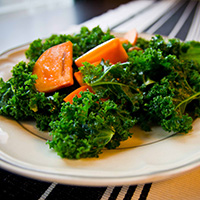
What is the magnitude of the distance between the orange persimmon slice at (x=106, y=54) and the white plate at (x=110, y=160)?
2.25 ft

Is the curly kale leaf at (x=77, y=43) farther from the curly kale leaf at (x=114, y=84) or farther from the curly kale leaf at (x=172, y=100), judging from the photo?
the curly kale leaf at (x=172, y=100)

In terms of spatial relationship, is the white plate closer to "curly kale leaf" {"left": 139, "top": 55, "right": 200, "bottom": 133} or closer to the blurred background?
"curly kale leaf" {"left": 139, "top": 55, "right": 200, "bottom": 133}

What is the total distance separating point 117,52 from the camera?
79.9 inches

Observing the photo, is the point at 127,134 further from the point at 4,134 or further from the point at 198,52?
the point at 198,52

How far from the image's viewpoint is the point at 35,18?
5.75m

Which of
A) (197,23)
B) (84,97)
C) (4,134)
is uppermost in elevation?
(84,97)

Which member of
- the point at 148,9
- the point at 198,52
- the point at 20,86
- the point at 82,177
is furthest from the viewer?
the point at 148,9

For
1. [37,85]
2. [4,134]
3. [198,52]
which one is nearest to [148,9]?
[198,52]

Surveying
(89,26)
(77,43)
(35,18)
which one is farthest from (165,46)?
(35,18)

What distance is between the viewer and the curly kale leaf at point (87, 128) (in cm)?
130

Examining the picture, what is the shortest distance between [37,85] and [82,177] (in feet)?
3.18

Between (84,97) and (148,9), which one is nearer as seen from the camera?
(84,97)

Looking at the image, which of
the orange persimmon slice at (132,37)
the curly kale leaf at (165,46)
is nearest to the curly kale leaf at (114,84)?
the curly kale leaf at (165,46)

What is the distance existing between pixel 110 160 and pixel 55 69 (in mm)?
925
